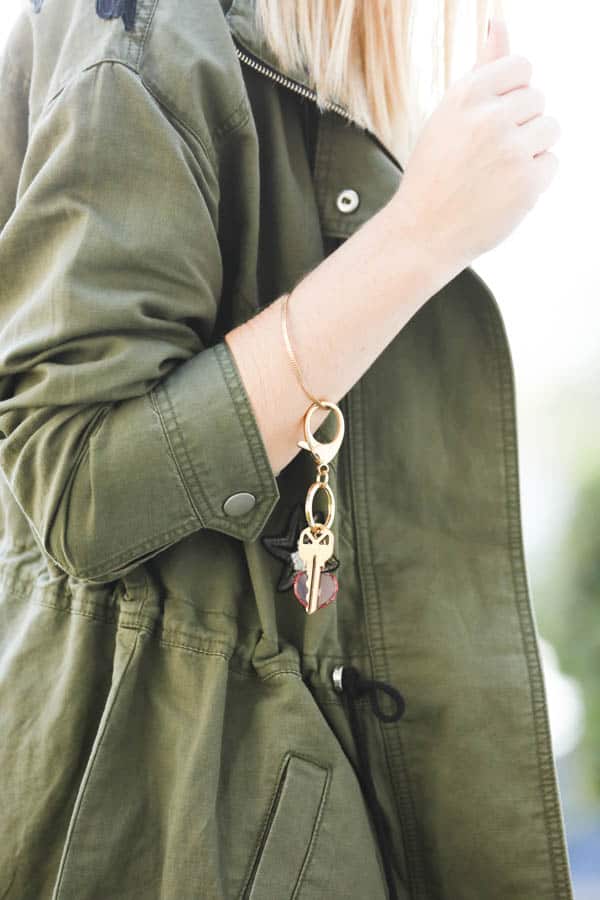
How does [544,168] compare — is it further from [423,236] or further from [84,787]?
[84,787]

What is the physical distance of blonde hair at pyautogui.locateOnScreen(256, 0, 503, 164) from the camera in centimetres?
58

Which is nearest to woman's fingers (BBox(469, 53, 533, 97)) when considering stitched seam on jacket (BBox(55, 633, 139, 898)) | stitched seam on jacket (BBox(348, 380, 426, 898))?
stitched seam on jacket (BBox(348, 380, 426, 898))

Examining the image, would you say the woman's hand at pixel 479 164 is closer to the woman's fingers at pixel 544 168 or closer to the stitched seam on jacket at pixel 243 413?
the woman's fingers at pixel 544 168

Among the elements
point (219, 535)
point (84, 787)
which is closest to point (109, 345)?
point (219, 535)

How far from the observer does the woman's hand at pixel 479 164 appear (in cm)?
53

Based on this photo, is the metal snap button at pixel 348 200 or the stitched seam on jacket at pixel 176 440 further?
the metal snap button at pixel 348 200

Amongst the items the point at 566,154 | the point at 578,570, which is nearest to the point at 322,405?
the point at 566,154

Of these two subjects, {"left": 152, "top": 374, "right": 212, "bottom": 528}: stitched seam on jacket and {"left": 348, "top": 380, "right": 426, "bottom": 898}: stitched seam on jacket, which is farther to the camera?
{"left": 348, "top": 380, "right": 426, "bottom": 898}: stitched seam on jacket

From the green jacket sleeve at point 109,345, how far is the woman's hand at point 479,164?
14 cm

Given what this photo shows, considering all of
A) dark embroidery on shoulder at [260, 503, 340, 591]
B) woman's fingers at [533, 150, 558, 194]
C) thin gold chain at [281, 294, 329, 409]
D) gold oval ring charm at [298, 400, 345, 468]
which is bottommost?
dark embroidery on shoulder at [260, 503, 340, 591]

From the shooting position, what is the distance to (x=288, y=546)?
58 centimetres

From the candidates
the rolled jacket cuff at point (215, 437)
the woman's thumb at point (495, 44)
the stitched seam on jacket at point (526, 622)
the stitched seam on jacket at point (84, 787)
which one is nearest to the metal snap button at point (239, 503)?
the rolled jacket cuff at point (215, 437)

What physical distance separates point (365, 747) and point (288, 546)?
162 mm

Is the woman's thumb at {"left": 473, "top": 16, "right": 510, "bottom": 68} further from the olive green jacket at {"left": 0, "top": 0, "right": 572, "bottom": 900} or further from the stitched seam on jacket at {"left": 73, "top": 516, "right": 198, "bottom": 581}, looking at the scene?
the stitched seam on jacket at {"left": 73, "top": 516, "right": 198, "bottom": 581}
